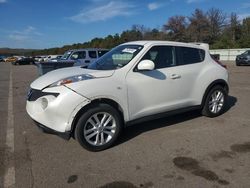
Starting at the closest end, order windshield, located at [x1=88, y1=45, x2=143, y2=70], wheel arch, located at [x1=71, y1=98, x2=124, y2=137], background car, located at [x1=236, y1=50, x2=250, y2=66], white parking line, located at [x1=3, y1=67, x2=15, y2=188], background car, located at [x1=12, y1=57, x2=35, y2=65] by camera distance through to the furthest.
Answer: white parking line, located at [x1=3, y1=67, x2=15, y2=188], wheel arch, located at [x1=71, y1=98, x2=124, y2=137], windshield, located at [x1=88, y1=45, x2=143, y2=70], background car, located at [x1=236, y1=50, x2=250, y2=66], background car, located at [x1=12, y1=57, x2=35, y2=65]

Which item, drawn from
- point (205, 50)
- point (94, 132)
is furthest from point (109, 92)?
point (205, 50)

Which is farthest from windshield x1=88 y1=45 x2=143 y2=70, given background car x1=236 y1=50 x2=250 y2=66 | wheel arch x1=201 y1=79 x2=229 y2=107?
background car x1=236 y1=50 x2=250 y2=66

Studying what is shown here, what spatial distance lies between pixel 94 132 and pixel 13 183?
136 centimetres

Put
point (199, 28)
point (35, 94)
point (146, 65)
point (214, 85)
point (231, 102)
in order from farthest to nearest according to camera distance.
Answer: point (199, 28), point (231, 102), point (214, 85), point (146, 65), point (35, 94)

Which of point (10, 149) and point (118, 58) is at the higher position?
point (118, 58)

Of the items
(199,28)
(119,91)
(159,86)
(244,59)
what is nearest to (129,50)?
(159,86)

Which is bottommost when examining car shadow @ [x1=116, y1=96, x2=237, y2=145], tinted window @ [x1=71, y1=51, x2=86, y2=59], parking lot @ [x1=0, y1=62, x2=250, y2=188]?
parking lot @ [x1=0, y1=62, x2=250, y2=188]

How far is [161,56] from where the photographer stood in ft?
16.4

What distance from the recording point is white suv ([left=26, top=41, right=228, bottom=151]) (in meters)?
4.01

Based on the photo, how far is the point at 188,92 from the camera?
5332mm

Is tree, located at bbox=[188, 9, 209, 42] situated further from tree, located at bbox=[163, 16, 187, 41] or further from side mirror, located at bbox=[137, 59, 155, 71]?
side mirror, located at bbox=[137, 59, 155, 71]

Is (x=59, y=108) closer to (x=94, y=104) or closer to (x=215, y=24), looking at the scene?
(x=94, y=104)

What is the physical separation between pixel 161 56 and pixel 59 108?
2.16m

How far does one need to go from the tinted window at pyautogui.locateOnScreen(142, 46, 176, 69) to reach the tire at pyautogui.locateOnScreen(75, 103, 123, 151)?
1.19 m
